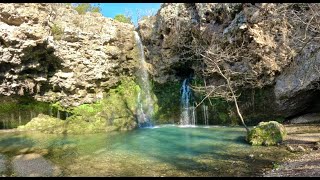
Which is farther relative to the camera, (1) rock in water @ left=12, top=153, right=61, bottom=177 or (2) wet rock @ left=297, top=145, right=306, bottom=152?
(2) wet rock @ left=297, top=145, right=306, bottom=152

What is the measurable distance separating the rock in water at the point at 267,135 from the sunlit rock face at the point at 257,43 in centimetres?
534

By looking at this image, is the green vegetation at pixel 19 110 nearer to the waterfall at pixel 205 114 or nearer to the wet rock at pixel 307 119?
the waterfall at pixel 205 114

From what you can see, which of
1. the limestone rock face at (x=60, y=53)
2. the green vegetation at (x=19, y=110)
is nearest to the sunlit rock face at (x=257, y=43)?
the limestone rock face at (x=60, y=53)

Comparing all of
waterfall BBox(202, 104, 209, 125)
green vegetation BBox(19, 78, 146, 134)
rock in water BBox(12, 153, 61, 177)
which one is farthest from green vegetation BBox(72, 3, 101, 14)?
rock in water BBox(12, 153, 61, 177)

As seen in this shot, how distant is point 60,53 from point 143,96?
24.9 feet

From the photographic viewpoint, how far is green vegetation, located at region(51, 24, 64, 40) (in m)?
24.0

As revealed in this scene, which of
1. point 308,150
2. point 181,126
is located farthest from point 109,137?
point 308,150

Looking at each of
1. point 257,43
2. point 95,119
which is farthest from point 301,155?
point 95,119

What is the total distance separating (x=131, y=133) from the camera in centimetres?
2103

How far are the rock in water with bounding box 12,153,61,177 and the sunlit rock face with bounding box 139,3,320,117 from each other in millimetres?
12869

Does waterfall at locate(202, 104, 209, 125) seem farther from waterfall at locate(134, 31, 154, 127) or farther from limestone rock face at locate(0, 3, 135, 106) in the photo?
limestone rock face at locate(0, 3, 135, 106)

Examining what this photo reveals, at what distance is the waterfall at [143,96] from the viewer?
2466cm

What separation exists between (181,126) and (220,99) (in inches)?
145

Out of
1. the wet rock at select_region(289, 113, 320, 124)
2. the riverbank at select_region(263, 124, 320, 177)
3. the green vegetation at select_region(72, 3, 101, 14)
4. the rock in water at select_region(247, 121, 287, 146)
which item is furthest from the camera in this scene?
the green vegetation at select_region(72, 3, 101, 14)
